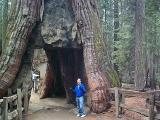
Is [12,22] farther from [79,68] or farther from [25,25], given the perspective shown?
[79,68]

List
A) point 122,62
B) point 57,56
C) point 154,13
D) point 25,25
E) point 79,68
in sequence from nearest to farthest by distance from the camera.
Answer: point 25,25
point 79,68
point 57,56
point 154,13
point 122,62

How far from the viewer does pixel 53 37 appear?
15.9m

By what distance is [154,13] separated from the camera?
83.7ft

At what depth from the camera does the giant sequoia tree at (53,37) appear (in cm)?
1520

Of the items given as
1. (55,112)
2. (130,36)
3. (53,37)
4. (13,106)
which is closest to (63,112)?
(55,112)

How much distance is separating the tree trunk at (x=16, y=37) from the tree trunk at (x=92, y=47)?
2.16m

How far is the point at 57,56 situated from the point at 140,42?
4853 mm

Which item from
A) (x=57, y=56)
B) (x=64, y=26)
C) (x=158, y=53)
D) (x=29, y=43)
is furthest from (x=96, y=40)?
(x=158, y=53)

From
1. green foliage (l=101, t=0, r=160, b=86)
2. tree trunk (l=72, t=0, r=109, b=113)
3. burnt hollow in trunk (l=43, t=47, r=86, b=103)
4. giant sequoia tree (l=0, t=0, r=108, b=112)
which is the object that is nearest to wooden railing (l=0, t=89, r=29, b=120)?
giant sequoia tree (l=0, t=0, r=108, b=112)

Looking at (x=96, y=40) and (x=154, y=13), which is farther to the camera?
(x=154, y=13)

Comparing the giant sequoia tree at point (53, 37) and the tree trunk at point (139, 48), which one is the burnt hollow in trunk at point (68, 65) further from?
the tree trunk at point (139, 48)

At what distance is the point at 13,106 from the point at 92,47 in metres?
4.50

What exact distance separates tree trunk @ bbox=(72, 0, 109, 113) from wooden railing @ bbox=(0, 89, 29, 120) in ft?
9.71

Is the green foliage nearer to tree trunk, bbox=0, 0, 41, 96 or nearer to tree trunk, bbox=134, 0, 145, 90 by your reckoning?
tree trunk, bbox=134, 0, 145, 90
